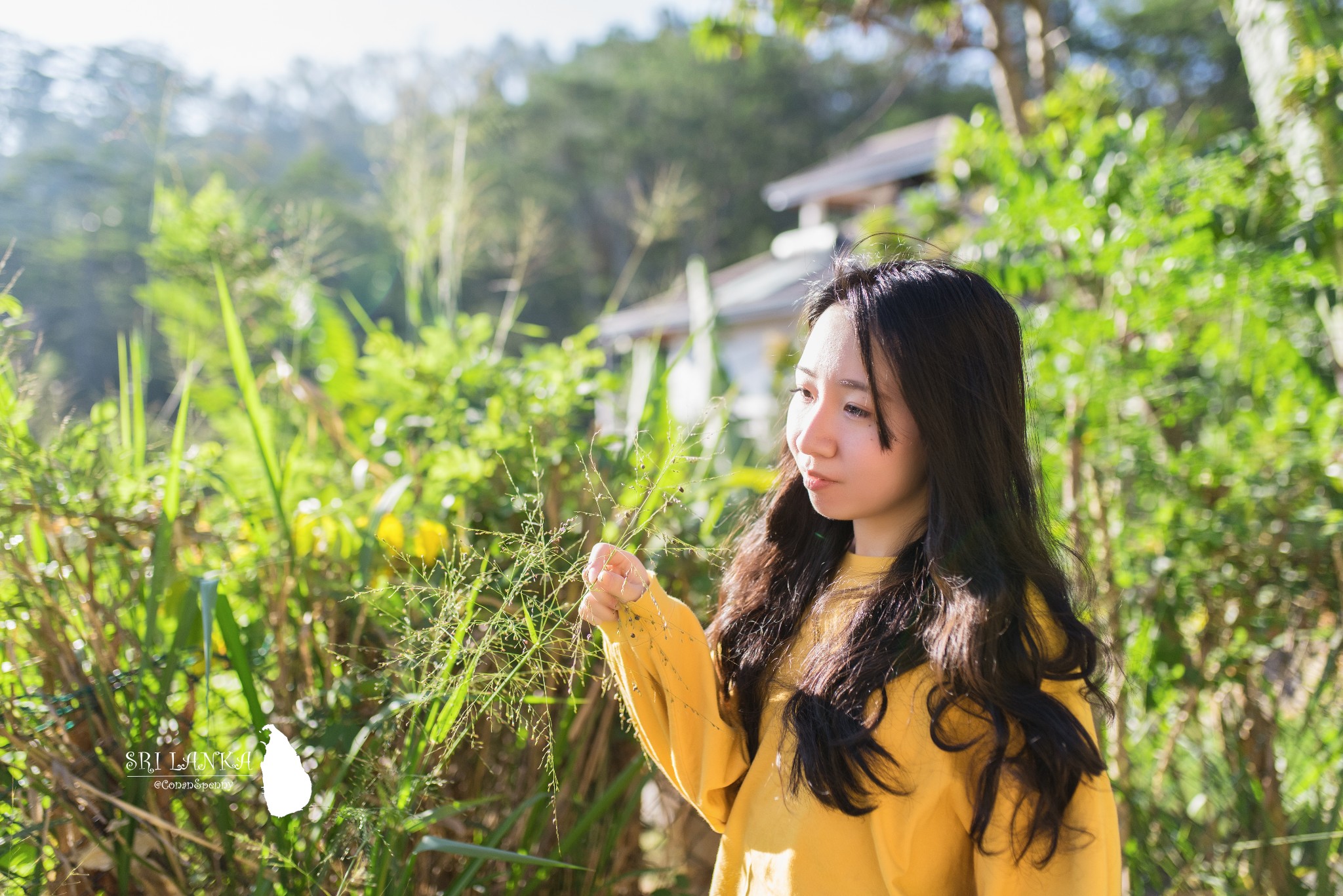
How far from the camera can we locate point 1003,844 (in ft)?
2.70

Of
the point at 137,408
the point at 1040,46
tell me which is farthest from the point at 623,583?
the point at 1040,46

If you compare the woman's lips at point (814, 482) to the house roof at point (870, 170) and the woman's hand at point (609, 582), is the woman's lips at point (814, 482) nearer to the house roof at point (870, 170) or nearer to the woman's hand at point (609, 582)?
the woman's hand at point (609, 582)

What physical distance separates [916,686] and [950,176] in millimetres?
2890

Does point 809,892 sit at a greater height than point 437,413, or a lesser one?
lesser

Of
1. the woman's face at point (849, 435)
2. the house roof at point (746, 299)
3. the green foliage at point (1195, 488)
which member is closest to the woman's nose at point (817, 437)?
the woman's face at point (849, 435)

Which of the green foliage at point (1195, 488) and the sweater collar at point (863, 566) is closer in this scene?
the sweater collar at point (863, 566)

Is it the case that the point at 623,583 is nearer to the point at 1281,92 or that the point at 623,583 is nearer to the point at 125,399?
the point at 125,399

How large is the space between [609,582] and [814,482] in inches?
10.5

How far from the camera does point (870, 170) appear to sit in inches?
434

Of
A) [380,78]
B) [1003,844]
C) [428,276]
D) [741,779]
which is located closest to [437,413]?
[428,276]

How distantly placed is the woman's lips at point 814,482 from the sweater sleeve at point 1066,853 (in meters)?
0.35

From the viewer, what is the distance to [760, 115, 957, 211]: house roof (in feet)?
34.6

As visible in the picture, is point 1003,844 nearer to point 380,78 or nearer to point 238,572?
point 238,572

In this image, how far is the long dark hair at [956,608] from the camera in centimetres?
83
